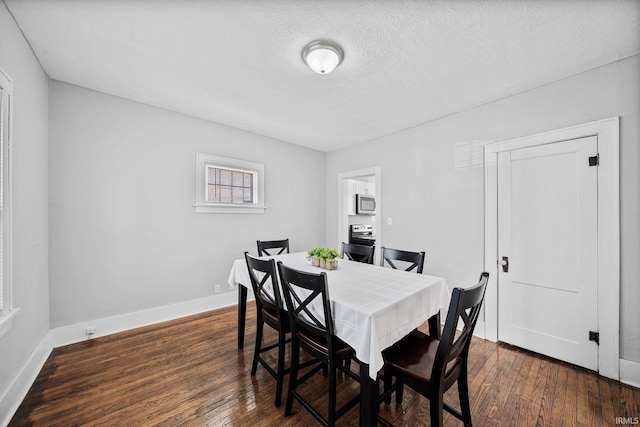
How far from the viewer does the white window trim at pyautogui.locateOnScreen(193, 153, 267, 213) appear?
11.0 ft

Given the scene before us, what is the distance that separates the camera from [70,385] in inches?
75.5

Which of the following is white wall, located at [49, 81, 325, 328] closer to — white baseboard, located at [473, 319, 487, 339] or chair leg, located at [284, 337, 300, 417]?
chair leg, located at [284, 337, 300, 417]

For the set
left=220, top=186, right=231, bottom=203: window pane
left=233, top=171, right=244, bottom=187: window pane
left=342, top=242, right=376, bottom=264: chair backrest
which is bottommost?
left=342, top=242, right=376, bottom=264: chair backrest

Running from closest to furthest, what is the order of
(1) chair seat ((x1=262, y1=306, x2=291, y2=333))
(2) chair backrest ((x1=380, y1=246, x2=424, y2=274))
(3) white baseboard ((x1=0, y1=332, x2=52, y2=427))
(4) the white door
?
1. (3) white baseboard ((x1=0, y1=332, x2=52, y2=427))
2. (1) chair seat ((x1=262, y1=306, x2=291, y2=333))
3. (4) the white door
4. (2) chair backrest ((x1=380, y1=246, x2=424, y2=274))

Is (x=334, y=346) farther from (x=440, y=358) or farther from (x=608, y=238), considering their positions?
(x=608, y=238)

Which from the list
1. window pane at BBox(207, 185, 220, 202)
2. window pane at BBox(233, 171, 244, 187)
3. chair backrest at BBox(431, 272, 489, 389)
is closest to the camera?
chair backrest at BBox(431, 272, 489, 389)

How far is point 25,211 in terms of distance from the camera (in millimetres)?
1908

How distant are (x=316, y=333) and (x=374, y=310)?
43 centimetres

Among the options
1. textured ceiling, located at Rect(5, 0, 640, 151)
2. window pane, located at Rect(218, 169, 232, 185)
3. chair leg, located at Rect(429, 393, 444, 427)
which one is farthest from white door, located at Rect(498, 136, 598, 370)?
window pane, located at Rect(218, 169, 232, 185)

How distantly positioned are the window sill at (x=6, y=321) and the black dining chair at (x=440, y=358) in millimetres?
2233

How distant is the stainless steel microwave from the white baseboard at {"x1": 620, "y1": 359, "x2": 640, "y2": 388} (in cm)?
363

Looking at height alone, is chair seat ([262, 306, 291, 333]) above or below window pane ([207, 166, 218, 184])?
below

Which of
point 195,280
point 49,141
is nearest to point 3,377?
point 195,280

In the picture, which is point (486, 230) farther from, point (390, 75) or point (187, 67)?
point (187, 67)
